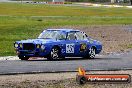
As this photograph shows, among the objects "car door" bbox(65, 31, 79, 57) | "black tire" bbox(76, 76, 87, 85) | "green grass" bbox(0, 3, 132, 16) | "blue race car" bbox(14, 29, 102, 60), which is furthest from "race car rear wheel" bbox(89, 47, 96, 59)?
"green grass" bbox(0, 3, 132, 16)

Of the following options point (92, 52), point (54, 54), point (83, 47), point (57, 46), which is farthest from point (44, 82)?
point (92, 52)

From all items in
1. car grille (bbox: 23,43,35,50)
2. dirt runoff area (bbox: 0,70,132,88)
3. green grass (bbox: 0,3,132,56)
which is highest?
dirt runoff area (bbox: 0,70,132,88)

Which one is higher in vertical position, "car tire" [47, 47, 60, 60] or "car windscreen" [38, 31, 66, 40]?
"car windscreen" [38, 31, 66, 40]

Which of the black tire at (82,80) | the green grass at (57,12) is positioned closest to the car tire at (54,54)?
the black tire at (82,80)

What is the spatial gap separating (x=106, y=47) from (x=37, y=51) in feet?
33.1

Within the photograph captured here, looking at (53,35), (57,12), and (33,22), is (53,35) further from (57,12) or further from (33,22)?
(57,12)

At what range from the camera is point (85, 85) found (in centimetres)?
1548

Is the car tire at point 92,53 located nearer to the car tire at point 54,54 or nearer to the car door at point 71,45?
the car door at point 71,45

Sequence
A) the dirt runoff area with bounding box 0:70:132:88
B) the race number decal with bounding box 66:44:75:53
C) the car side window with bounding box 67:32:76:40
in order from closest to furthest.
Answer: the dirt runoff area with bounding box 0:70:132:88
the race number decal with bounding box 66:44:75:53
the car side window with bounding box 67:32:76:40

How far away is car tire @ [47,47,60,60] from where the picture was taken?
78.9 feet

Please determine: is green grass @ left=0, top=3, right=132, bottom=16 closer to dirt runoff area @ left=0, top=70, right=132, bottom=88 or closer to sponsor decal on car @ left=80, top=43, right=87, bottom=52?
sponsor decal on car @ left=80, top=43, right=87, bottom=52

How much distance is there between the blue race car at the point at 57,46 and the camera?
23875mm

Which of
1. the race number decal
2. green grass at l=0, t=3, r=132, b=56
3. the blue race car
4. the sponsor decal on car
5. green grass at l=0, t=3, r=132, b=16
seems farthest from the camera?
green grass at l=0, t=3, r=132, b=16

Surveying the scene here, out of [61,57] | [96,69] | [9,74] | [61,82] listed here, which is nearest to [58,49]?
[61,57]
